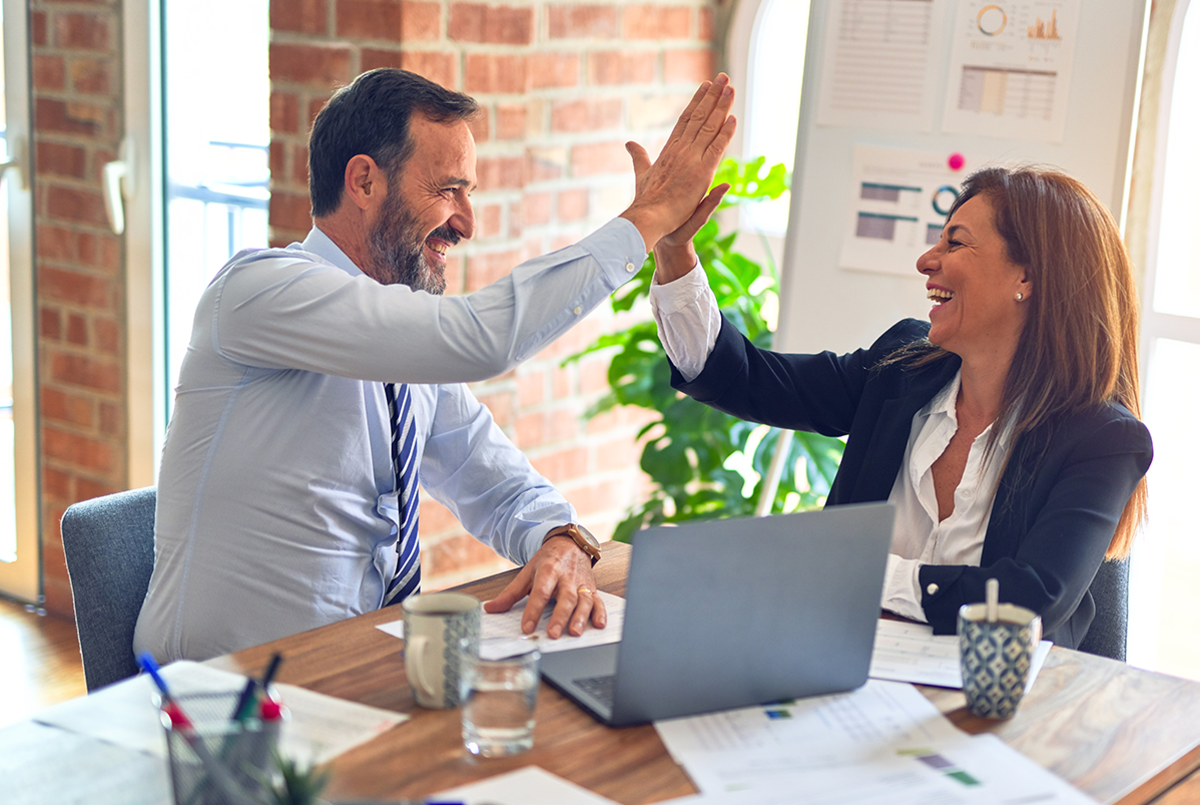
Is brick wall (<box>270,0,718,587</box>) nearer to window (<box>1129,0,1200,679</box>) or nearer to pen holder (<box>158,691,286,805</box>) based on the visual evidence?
window (<box>1129,0,1200,679</box>)

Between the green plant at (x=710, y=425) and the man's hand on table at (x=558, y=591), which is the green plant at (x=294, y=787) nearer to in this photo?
the man's hand on table at (x=558, y=591)

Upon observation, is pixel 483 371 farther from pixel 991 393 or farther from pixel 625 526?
pixel 625 526

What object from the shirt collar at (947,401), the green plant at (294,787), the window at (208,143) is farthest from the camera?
the window at (208,143)

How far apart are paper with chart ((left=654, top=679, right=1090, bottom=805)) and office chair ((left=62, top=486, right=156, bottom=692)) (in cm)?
81

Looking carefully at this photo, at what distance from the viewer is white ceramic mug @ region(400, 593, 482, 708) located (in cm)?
120

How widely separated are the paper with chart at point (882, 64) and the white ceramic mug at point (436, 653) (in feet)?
5.49

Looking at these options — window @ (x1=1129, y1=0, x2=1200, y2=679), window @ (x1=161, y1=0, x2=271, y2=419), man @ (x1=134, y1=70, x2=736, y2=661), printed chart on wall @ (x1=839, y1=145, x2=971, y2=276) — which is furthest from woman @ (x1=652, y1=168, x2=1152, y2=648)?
window @ (x1=161, y1=0, x2=271, y2=419)

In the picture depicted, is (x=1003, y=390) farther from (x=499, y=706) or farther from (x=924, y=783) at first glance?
(x=499, y=706)

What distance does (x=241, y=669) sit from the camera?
4.22ft

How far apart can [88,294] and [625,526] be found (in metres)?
1.49

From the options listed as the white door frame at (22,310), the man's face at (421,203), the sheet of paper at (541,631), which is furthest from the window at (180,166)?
the sheet of paper at (541,631)

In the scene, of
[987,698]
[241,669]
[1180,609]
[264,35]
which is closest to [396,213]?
[241,669]

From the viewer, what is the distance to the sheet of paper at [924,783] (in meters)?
1.05

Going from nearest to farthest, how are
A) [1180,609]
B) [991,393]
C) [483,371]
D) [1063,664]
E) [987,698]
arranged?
[987,698], [1063,664], [483,371], [991,393], [1180,609]
